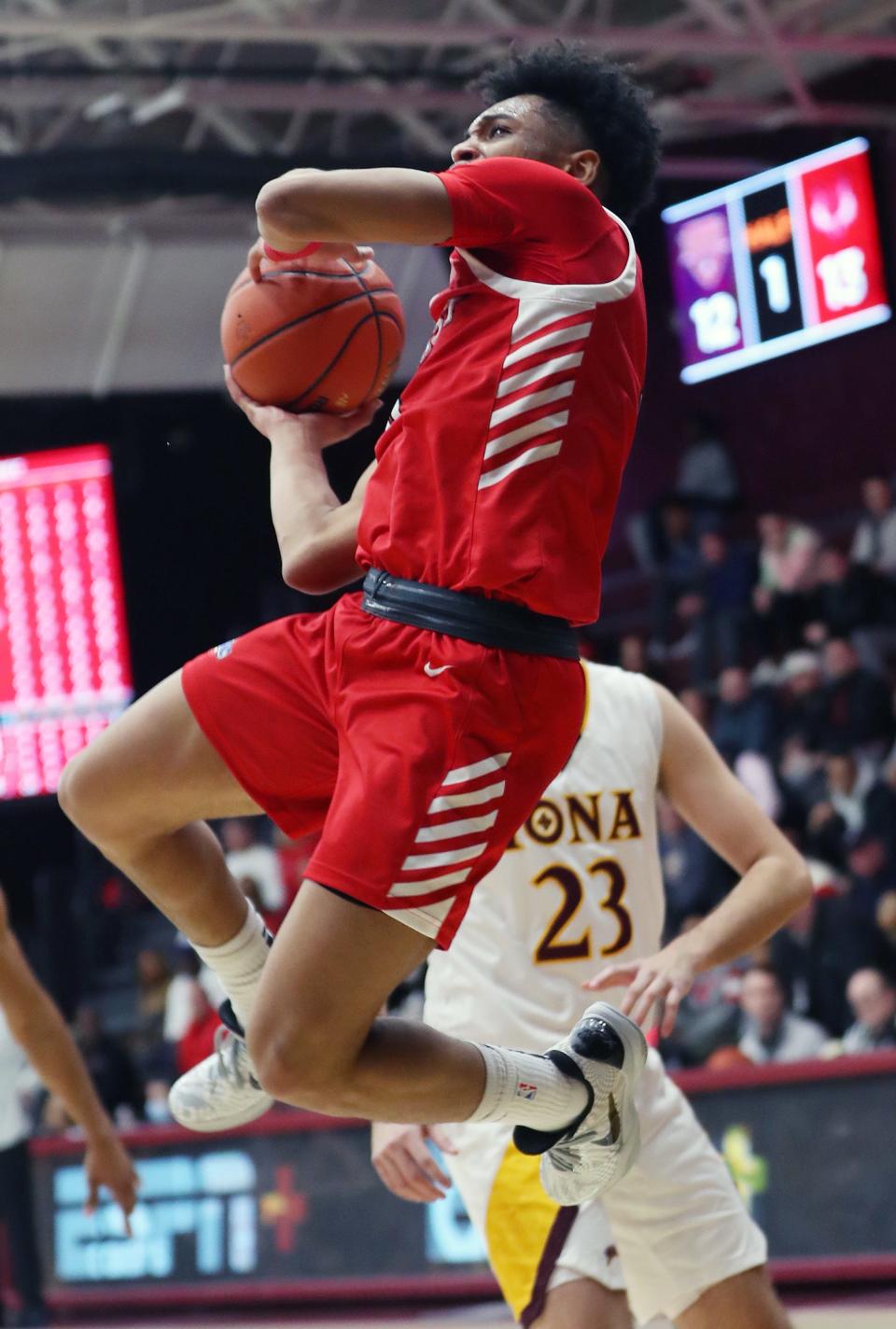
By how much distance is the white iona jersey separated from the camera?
3.55 metres

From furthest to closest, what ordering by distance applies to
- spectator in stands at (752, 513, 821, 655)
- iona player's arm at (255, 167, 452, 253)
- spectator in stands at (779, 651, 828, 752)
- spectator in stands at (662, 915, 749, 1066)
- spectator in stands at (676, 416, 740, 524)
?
1. spectator in stands at (676, 416, 740, 524)
2. spectator in stands at (752, 513, 821, 655)
3. spectator in stands at (779, 651, 828, 752)
4. spectator in stands at (662, 915, 749, 1066)
5. iona player's arm at (255, 167, 452, 253)

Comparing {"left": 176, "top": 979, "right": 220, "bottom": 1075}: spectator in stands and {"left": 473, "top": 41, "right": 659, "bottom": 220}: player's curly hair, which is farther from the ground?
{"left": 473, "top": 41, "right": 659, "bottom": 220}: player's curly hair

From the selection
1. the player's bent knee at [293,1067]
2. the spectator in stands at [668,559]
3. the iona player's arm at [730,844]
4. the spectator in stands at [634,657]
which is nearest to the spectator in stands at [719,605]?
the spectator in stands at [668,559]

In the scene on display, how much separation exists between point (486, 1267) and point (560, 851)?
409 cm

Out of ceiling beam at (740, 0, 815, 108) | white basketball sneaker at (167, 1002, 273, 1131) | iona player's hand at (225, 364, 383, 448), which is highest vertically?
ceiling beam at (740, 0, 815, 108)

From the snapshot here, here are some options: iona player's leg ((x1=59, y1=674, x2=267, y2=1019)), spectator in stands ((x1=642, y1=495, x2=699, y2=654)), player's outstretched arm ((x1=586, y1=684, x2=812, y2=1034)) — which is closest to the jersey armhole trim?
iona player's leg ((x1=59, y1=674, x2=267, y2=1019))

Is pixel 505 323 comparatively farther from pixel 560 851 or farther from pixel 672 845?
pixel 672 845

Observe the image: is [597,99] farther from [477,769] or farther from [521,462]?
[477,769]

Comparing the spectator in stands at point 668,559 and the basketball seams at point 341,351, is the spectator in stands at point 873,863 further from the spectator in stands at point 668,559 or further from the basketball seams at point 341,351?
the basketball seams at point 341,351

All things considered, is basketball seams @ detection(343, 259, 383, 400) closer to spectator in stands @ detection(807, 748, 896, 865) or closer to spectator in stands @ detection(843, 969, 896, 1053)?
spectator in stands @ detection(843, 969, 896, 1053)

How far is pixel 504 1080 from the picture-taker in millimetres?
2887

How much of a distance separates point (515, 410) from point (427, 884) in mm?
713

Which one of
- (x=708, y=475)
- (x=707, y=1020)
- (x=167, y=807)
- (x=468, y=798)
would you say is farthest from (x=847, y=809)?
(x=468, y=798)

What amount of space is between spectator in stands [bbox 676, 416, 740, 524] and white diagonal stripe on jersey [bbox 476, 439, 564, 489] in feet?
35.3
